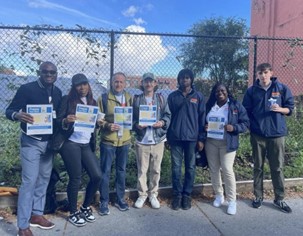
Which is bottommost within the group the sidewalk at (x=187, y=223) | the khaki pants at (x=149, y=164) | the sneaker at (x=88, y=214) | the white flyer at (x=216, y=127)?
the sidewalk at (x=187, y=223)

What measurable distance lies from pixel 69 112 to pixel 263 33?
1604 centimetres

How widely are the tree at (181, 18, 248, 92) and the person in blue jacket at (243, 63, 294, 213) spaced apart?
5.13ft

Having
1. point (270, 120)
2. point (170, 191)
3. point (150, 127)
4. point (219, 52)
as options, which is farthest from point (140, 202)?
point (219, 52)

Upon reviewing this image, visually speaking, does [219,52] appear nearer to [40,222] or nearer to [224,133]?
[224,133]

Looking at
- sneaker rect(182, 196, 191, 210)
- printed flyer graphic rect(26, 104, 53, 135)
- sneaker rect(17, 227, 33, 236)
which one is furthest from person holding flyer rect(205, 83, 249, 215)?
sneaker rect(17, 227, 33, 236)

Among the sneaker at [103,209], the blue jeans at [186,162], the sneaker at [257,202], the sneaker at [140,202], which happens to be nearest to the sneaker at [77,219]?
the sneaker at [103,209]

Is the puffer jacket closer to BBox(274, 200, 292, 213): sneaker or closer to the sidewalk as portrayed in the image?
BBox(274, 200, 292, 213): sneaker

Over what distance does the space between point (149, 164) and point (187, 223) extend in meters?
0.99

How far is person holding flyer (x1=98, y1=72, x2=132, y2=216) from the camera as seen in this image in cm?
436

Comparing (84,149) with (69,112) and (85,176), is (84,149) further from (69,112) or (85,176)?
(85,176)

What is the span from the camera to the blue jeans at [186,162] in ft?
15.2

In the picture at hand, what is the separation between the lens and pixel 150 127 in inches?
179

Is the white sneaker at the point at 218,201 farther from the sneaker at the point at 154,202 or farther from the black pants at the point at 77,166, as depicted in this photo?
the black pants at the point at 77,166

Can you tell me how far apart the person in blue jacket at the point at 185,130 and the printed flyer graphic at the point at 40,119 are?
5.54 ft
